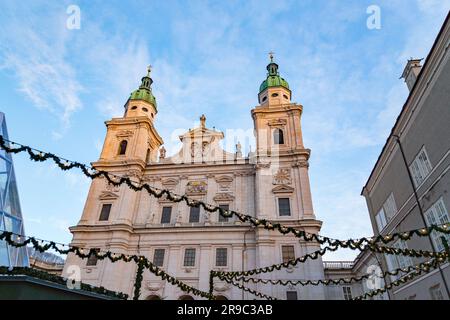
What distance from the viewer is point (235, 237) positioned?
89.7ft

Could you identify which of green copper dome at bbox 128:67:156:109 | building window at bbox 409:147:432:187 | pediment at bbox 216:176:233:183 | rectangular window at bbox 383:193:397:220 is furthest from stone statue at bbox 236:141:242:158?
building window at bbox 409:147:432:187

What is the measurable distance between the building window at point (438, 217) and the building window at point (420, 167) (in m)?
1.67

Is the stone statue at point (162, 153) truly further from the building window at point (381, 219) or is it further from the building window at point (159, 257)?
the building window at point (381, 219)

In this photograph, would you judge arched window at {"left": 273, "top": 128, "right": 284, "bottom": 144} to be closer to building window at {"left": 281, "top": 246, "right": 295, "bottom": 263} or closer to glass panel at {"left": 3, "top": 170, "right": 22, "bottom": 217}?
building window at {"left": 281, "top": 246, "right": 295, "bottom": 263}

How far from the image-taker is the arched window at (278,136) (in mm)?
33625

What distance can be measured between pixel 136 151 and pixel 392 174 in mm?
26697

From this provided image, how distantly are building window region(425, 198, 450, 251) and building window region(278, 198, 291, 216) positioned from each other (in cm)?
1424

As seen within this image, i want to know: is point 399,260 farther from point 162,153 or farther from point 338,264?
point 162,153

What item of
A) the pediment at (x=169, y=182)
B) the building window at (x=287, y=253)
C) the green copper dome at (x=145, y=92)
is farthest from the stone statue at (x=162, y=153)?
the building window at (x=287, y=253)

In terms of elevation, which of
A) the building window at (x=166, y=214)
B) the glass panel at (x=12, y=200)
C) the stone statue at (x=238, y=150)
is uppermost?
the stone statue at (x=238, y=150)

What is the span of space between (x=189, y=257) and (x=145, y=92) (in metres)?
25.7

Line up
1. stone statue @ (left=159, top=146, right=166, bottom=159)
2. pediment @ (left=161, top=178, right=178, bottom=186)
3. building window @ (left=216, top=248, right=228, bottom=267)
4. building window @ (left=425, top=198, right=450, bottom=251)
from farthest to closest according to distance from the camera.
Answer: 1. stone statue @ (left=159, top=146, right=166, bottom=159)
2. pediment @ (left=161, top=178, right=178, bottom=186)
3. building window @ (left=216, top=248, right=228, bottom=267)
4. building window @ (left=425, top=198, right=450, bottom=251)

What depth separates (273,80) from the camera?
131 ft

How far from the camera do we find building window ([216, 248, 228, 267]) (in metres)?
26.3
